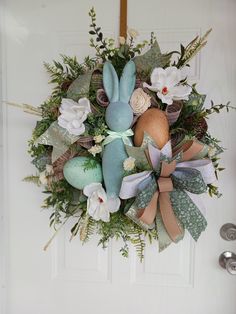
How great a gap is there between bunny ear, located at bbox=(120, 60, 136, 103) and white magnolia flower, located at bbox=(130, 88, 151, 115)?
2 centimetres

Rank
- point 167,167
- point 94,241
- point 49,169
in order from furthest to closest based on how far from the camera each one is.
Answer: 1. point 94,241
2. point 49,169
3. point 167,167

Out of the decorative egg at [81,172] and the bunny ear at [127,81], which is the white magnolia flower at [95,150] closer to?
the decorative egg at [81,172]

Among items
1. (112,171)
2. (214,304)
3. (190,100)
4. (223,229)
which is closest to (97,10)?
(190,100)

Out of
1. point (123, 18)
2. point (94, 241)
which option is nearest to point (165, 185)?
point (94, 241)

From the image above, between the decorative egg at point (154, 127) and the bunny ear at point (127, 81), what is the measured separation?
0.06 m

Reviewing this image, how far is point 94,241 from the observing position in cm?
93

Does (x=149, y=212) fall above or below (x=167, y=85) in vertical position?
below

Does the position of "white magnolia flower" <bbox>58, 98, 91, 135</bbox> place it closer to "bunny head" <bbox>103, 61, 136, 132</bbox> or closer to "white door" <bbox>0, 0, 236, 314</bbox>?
"bunny head" <bbox>103, 61, 136, 132</bbox>

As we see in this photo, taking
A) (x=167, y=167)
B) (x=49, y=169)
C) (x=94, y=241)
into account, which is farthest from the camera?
(x=94, y=241)

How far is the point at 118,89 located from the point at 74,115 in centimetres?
13

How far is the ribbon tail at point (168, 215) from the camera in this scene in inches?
25.8

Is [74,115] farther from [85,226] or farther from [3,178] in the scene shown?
[3,178]

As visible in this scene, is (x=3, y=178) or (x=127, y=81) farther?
(x=3, y=178)

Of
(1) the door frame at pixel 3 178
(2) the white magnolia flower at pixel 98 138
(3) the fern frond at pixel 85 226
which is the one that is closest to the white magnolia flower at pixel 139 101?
(2) the white magnolia flower at pixel 98 138
